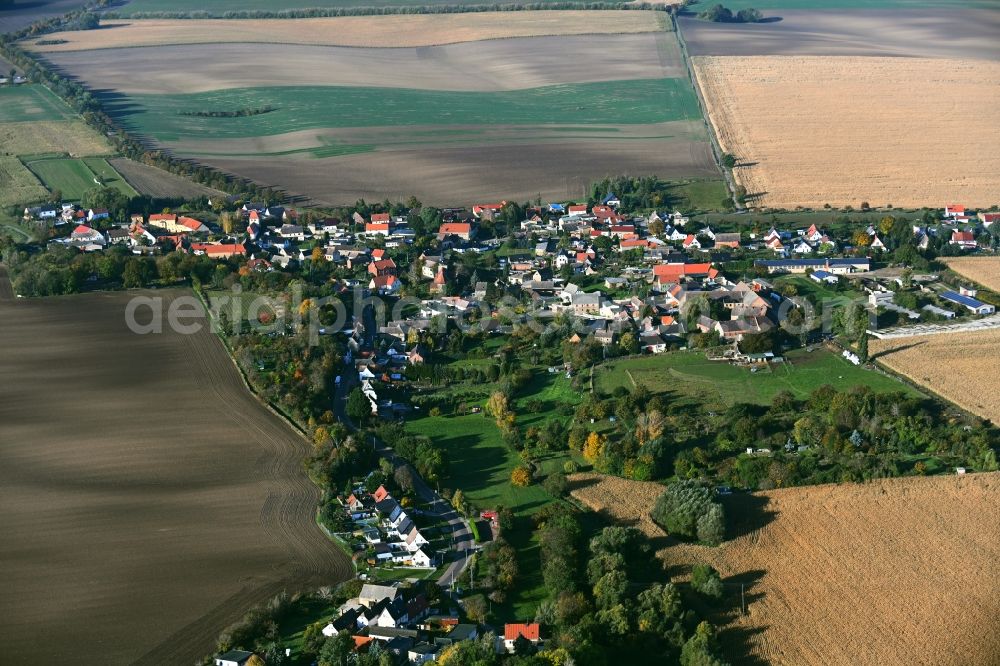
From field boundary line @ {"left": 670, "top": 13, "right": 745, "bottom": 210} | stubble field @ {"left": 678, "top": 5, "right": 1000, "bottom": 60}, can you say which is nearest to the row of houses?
field boundary line @ {"left": 670, "top": 13, "right": 745, "bottom": 210}

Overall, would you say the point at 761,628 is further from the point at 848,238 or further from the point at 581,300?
the point at 848,238

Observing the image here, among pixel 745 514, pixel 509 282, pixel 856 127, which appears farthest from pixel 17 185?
pixel 745 514

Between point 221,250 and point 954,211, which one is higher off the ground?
point 954,211

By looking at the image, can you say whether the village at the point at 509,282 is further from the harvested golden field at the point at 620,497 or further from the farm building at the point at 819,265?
the harvested golden field at the point at 620,497

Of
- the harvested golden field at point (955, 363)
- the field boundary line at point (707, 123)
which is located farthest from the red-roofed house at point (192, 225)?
the harvested golden field at point (955, 363)

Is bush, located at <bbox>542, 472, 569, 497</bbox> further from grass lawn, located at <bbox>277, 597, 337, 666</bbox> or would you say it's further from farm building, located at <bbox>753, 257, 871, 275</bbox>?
farm building, located at <bbox>753, 257, 871, 275</bbox>

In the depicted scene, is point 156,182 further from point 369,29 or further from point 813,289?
point 369,29
